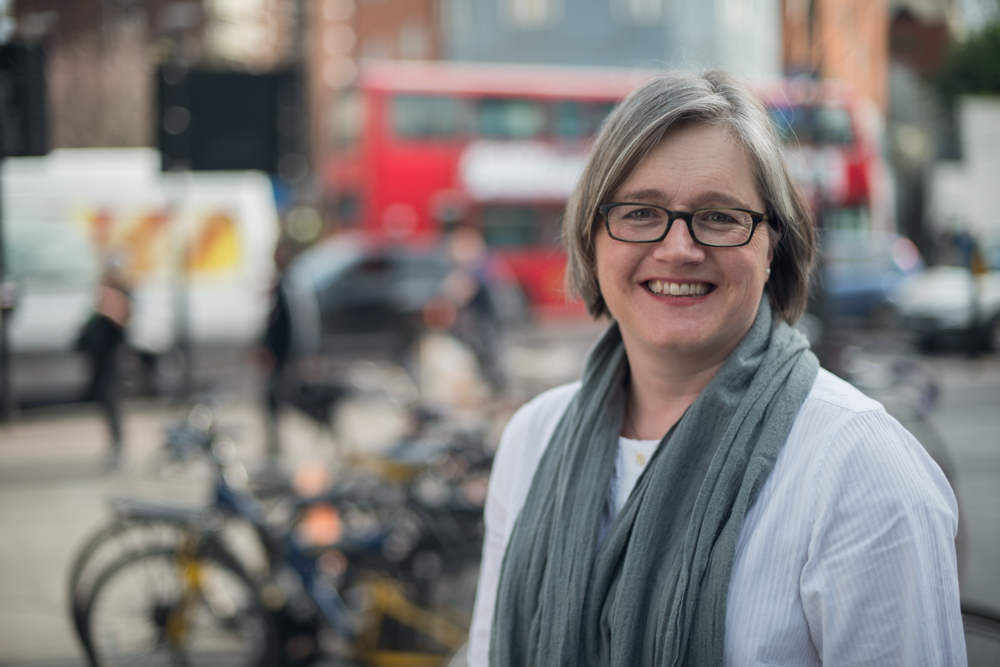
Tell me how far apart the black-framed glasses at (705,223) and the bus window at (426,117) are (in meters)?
17.7

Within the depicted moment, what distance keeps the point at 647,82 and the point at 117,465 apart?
25.3 ft

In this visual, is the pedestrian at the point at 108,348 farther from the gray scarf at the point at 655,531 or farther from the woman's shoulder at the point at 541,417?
the gray scarf at the point at 655,531

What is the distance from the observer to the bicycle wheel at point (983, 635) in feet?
6.37

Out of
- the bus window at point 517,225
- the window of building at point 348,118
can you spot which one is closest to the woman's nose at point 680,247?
the window of building at point 348,118

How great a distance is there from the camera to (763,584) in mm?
1344

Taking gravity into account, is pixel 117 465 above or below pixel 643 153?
below

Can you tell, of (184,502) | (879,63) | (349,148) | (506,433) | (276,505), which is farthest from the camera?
(349,148)

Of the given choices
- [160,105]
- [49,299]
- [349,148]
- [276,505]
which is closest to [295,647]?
[276,505]

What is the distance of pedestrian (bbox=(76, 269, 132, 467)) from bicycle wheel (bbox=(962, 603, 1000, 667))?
776 centimetres

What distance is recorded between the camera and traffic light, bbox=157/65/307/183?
914 centimetres

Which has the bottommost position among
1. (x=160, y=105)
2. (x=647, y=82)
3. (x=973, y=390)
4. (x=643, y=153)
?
(x=973, y=390)

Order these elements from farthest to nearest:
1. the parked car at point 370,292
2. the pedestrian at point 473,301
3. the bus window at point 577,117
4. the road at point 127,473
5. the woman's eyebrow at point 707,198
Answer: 1. the bus window at point 577,117
2. the parked car at point 370,292
3. the pedestrian at point 473,301
4. the road at point 127,473
5. the woman's eyebrow at point 707,198

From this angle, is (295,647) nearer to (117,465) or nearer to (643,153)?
(643,153)

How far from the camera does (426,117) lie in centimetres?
1897
